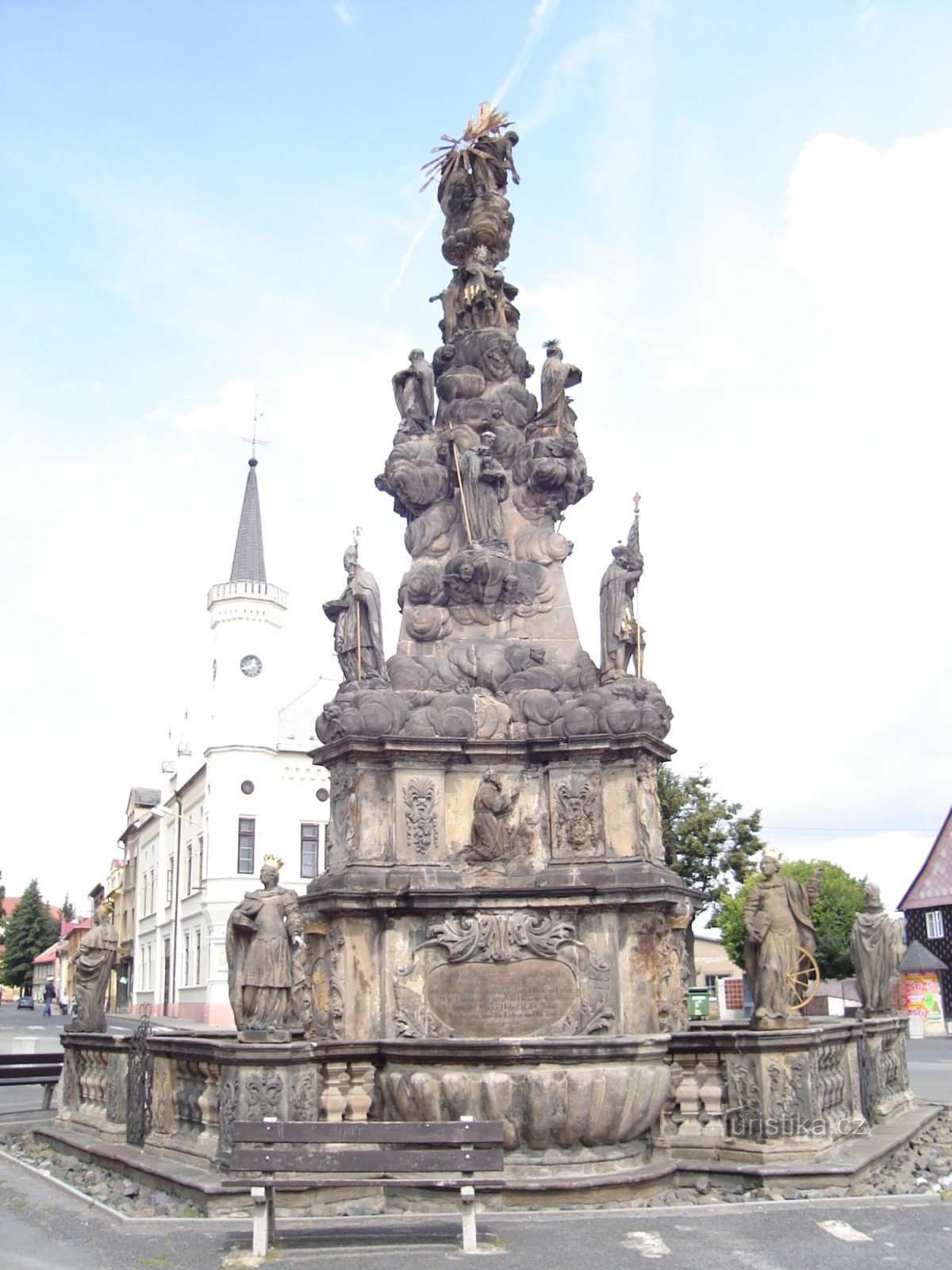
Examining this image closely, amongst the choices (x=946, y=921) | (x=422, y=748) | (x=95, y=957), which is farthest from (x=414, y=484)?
(x=946, y=921)

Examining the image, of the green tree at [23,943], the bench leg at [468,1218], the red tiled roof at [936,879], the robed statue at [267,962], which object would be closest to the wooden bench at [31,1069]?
the robed statue at [267,962]

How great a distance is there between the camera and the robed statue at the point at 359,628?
1195 centimetres

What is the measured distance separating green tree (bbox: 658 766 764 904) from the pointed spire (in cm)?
2071

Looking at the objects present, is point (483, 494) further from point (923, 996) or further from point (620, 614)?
point (923, 996)

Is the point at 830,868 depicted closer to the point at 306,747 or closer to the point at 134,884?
the point at 306,747

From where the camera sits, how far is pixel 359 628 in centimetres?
1201

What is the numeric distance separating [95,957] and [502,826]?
6310mm

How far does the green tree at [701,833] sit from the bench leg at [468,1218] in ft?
87.7

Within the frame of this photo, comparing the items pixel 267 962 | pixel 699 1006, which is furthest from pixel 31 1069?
pixel 699 1006

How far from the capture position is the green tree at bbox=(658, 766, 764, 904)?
34.4m

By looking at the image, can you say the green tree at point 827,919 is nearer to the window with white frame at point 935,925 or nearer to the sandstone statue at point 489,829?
the window with white frame at point 935,925

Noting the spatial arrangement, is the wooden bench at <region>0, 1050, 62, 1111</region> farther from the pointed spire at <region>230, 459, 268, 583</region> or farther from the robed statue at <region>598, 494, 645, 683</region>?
the pointed spire at <region>230, 459, 268, 583</region>

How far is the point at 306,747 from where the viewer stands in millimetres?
46781

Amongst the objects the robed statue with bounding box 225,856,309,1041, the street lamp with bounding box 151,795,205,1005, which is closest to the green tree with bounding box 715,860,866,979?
the street lamp with bounding box 151,795,205,1005
